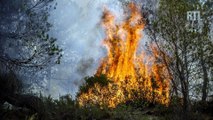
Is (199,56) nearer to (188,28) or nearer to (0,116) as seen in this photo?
(188,28)

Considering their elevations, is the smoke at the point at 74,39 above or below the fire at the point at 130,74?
above

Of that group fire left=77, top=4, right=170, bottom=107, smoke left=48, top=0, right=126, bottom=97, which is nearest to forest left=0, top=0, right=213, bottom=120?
fire left=77, top=4, right=170, bottom=107

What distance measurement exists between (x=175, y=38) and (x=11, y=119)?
25.1ft

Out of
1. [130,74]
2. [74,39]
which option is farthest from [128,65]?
[74,39]

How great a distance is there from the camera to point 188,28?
1634cm

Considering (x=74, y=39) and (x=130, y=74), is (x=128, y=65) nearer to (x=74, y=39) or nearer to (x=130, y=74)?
(x=130, y=74)

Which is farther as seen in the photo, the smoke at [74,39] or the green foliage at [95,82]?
the smoke at [74,39]

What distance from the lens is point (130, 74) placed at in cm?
2184

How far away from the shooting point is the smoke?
5356cm

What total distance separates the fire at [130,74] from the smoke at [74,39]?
86.8ft

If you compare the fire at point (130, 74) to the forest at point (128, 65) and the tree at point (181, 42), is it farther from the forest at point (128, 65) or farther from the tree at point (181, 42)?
the tree at point (181, 42)

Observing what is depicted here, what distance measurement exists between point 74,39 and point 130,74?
121 ft

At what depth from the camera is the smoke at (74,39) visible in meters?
53.6

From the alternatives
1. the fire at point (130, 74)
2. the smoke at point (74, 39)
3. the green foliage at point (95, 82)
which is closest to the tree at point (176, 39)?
the fire at point (130, 74)
